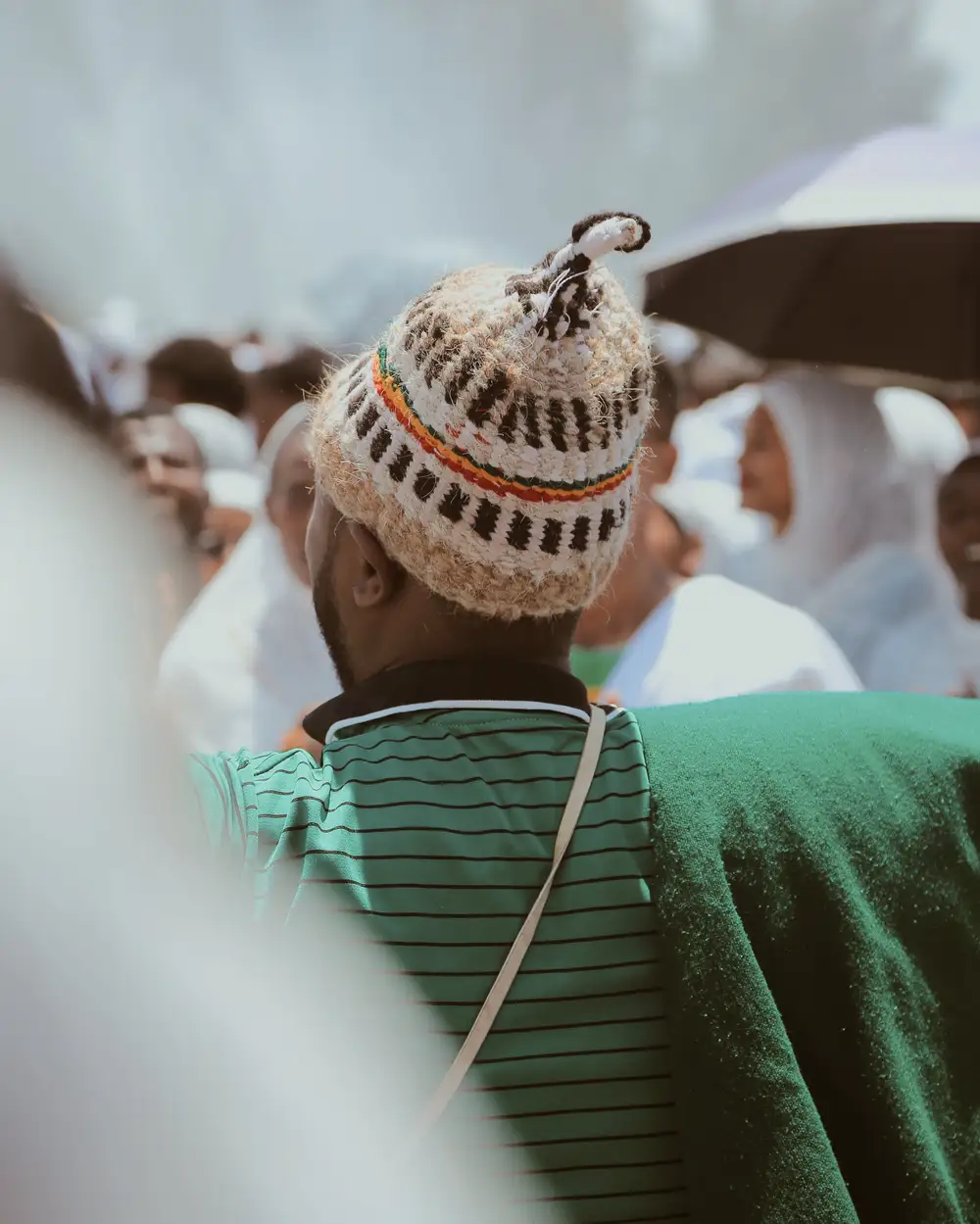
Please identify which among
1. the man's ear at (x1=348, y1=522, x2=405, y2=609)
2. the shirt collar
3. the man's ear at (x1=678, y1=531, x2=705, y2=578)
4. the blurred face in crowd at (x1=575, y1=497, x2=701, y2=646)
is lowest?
the man's ear at (x1=678, y1=531, x2=705, y2=578)

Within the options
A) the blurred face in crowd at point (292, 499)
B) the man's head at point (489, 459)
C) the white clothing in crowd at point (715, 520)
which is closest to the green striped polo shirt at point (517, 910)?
the man's head at point (489, 459)

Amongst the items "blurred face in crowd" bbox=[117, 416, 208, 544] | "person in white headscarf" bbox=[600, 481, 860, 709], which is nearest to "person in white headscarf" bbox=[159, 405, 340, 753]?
"blurred face in crowd" bbox=[117, 416, 208, 544]

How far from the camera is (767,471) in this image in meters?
4.23

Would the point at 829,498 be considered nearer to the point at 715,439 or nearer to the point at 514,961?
the point at 715,439

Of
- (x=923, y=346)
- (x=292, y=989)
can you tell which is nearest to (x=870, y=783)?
(x=292, y=989)

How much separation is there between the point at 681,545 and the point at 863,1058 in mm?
2548

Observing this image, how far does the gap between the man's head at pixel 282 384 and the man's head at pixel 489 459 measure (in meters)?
2.97

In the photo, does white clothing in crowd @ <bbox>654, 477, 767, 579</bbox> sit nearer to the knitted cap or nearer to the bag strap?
the knitted cap

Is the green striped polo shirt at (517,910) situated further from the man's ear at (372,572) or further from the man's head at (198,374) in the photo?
the man's head at (198,374)

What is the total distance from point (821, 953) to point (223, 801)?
57 cm

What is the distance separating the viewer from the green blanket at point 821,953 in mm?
1041

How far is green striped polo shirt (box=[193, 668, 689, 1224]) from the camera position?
102 centimetres

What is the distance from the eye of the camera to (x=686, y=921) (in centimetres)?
105

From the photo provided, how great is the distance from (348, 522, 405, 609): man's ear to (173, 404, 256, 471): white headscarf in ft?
9.81
